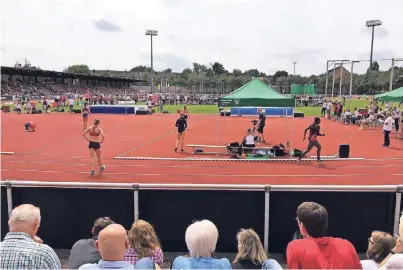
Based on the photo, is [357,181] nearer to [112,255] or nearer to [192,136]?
[112,255]

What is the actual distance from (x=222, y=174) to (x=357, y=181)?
14.7 feet

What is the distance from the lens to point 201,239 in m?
3.26

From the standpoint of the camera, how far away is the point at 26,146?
1944cm

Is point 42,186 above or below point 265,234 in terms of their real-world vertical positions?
above

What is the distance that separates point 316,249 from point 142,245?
185 cm

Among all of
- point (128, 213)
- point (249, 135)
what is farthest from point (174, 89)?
point (128, 213)

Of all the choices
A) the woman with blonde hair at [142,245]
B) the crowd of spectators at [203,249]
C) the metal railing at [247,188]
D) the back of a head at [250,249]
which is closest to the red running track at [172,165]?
the metal railing at [247,188]

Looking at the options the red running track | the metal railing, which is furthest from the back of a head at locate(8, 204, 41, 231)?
the red running track

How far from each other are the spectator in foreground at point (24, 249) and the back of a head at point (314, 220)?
2.26 m

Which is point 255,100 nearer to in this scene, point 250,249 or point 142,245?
point 142,245

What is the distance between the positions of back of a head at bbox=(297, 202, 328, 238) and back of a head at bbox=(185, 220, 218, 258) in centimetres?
87

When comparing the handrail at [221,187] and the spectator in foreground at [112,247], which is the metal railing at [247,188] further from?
the spectator in foreground at [112,247]

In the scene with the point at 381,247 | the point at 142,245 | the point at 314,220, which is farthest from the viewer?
the point at 142,245

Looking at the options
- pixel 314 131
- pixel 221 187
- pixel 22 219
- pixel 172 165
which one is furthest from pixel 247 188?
pixel 314 131
